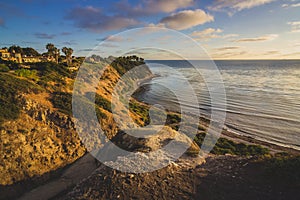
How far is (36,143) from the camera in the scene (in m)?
16.5

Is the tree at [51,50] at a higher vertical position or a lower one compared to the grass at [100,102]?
higher

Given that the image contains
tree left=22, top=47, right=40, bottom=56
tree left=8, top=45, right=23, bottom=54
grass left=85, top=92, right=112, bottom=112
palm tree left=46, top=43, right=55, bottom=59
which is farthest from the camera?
tree left=22, top=47, right=40, bottom=56

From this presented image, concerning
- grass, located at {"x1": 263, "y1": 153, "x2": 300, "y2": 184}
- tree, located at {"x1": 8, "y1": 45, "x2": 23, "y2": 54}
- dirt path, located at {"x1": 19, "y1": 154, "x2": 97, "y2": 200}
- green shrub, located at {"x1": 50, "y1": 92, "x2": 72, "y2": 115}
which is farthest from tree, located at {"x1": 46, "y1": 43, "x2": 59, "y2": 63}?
grass, located at {"x1": 263, "y1": 153, "x2": 300, "y2": 184}

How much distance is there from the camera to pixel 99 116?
23.0m

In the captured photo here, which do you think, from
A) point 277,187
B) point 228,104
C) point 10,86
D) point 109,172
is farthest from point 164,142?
point 228,104

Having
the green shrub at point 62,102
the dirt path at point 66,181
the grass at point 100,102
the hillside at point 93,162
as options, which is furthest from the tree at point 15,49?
the dirt path at point 66,181

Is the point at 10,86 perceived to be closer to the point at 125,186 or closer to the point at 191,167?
the point at 125,186

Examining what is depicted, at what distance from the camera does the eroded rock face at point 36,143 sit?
14734 mm

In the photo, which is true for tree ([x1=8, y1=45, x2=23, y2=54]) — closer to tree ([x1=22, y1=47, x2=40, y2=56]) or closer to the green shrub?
tree ([x1=22, y1=47, x2=40, y2=56])

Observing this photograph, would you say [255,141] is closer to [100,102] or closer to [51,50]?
[100,102]

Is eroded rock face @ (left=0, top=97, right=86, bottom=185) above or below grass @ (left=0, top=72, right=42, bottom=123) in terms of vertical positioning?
below

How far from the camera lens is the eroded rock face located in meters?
14.7

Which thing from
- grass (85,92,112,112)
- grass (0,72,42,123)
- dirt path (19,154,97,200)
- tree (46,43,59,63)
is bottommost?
dirt path (19,154,97,200)

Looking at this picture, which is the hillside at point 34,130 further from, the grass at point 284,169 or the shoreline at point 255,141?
the shoreline at point 255,141
